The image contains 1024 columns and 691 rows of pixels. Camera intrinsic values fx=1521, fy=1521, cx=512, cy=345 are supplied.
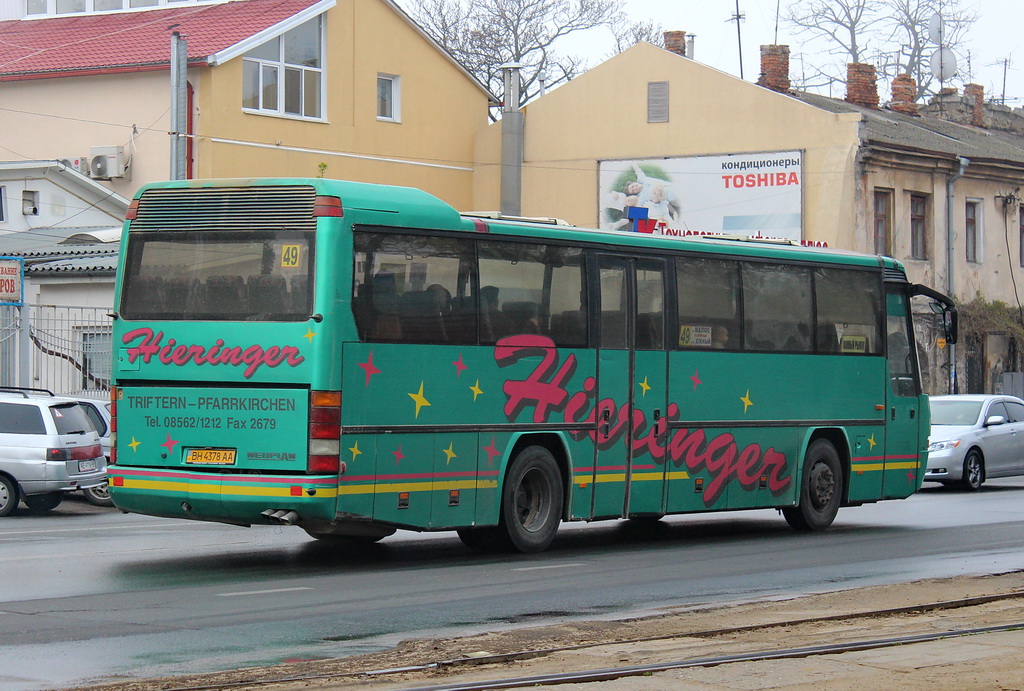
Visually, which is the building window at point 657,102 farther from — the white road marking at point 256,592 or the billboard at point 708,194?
the white road marking at point 256,592

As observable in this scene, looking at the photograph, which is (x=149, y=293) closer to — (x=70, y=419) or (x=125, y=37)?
(x=70, y=419)

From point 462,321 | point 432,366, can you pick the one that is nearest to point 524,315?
point 462,321

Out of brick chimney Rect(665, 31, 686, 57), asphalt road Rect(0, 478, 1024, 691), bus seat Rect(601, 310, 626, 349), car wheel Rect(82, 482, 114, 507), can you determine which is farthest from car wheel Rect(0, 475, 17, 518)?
brick chimney Rect(665, 31, 686, 57)

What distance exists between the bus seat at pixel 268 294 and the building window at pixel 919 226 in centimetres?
3213

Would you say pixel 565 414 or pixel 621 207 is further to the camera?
pixel 621 207

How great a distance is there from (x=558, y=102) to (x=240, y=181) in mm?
32043

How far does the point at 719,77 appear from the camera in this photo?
41594 mm

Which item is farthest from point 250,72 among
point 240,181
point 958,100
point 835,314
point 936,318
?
point 958,100

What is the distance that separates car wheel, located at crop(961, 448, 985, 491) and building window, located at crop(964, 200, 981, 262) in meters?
19.2

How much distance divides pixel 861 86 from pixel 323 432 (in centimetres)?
3867

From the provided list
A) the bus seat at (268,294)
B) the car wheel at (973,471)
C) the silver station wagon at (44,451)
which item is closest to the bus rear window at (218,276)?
the bus seat at (268,294)

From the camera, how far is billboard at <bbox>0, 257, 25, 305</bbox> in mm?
22922

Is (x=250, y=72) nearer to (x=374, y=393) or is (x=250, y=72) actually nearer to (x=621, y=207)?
(x=621, y=207)

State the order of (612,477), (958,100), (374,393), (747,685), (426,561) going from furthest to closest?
(958,100) → (612,477) → (426,561) → (374,393) → (747,685)
